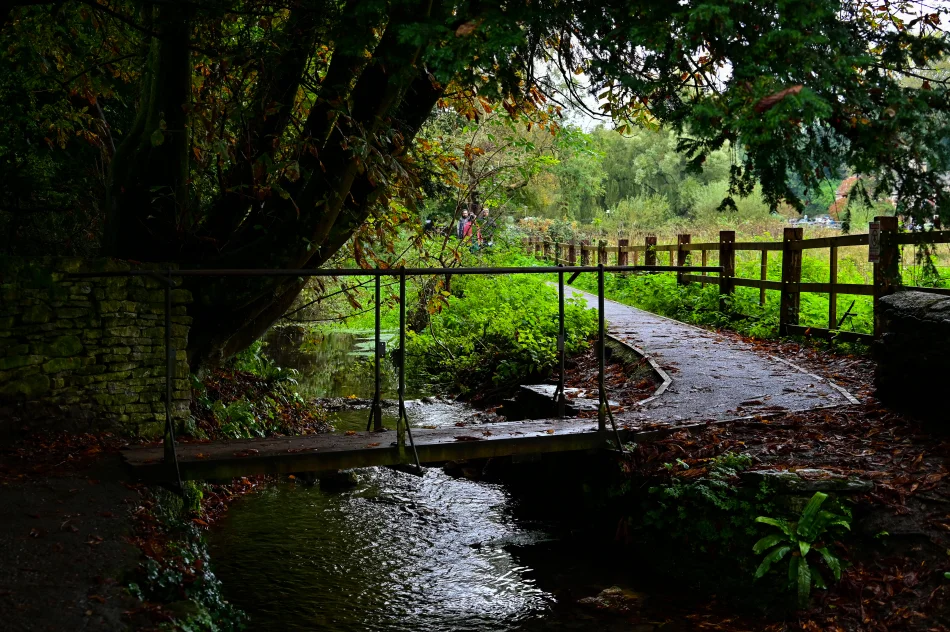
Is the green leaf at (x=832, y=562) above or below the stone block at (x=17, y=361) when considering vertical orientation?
below

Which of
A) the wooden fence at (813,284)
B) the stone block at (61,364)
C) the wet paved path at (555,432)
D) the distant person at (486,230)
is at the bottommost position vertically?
the wet paved path at (555,432)

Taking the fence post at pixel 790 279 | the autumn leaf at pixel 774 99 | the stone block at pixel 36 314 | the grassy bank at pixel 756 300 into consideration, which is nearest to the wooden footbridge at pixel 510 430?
the stone block at pixel 36 314

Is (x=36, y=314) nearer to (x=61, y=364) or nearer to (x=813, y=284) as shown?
(x=61, y=364)

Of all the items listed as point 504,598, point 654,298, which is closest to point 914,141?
point 504,598

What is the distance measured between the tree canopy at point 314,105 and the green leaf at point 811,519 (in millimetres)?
2091

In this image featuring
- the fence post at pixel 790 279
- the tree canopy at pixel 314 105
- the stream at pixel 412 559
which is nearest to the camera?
the tree canopy at pixel 314 105

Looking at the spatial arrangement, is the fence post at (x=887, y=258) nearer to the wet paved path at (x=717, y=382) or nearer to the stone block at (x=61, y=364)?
the wet paved path at (x=717, y=382)

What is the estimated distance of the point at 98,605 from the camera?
4.38 metres

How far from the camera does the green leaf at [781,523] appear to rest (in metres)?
5.74

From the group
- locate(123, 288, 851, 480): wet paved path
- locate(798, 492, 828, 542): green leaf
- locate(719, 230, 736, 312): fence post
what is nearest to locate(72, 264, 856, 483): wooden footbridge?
locate(123, 288, 851, 480): wet paved path

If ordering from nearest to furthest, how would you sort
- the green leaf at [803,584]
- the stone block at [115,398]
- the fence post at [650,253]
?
1. the green leaf at [803,584]
2. the stone block at [115,398]
3. the fence post at [650,253]

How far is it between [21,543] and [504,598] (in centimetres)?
336

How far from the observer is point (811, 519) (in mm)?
5750

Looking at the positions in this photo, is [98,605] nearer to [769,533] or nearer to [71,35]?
[769,533]
